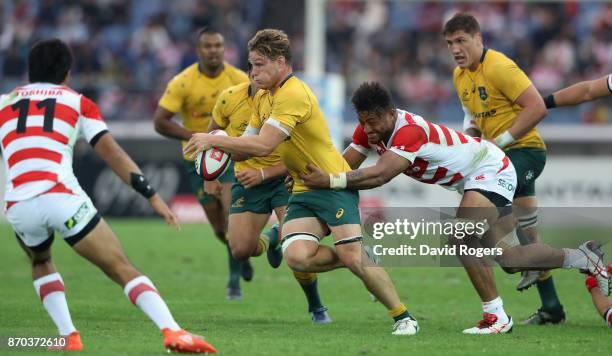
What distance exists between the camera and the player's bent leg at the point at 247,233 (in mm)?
10539

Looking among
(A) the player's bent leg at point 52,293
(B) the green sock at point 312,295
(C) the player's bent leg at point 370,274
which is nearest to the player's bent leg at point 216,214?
(B) the green sock at point 312,295

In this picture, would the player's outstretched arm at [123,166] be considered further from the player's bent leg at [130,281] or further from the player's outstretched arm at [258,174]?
the player's outstretched arm at [258,174]

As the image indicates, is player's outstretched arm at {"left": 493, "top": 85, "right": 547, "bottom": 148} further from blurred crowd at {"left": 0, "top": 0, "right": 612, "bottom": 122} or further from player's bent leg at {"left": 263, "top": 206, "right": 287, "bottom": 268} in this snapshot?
blurred crowd at {"left": 0, "top": 0, "right": 612, "bottom": 122}

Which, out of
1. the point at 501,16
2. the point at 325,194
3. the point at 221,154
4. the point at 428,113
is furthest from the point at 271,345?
the point at 501,16

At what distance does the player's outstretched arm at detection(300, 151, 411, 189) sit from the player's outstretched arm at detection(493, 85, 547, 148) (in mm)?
1597

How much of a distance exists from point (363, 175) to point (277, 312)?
2549 millimetres

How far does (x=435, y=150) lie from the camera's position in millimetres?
8773

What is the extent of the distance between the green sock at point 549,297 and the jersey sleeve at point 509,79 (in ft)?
5.63

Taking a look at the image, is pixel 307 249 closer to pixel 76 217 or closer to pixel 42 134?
pixel 76 217

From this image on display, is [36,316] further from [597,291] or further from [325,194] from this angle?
[597,291]

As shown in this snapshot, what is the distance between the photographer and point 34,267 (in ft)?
25.2

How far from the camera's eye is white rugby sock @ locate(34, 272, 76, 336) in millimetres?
7566

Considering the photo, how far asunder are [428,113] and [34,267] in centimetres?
1806

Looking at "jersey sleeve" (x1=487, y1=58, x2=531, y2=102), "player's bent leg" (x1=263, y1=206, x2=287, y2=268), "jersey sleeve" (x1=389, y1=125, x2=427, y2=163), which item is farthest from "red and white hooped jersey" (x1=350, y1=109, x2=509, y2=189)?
"player's bent leg" (x1=263, y1=206, x2=287, y2=268)
